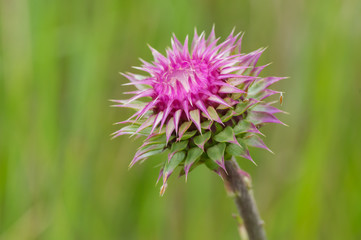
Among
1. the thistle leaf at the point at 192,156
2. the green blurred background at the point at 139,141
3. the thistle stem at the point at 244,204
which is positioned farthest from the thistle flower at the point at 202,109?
the green blurred background at the point at 139,141

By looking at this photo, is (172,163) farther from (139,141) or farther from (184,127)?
(139,141)

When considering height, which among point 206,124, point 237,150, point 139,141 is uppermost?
point 139,141

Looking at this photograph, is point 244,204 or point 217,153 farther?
point 244,204

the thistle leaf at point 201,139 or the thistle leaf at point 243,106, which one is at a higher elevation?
the thistle leaf at point 243,106

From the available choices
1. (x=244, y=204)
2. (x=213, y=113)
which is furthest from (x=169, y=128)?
(x=244, y=204)

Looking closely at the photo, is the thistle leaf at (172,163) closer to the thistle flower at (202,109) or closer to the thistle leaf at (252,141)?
the thistle flower at (202,109)
